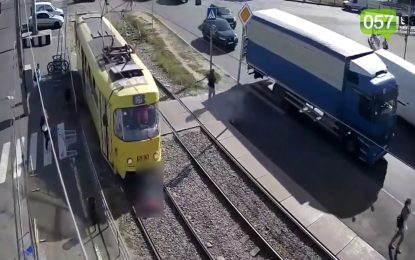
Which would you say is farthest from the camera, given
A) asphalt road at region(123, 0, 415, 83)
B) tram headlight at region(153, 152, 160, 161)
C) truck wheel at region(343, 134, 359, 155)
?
asphalt road at region(123, 0, 415, 83)

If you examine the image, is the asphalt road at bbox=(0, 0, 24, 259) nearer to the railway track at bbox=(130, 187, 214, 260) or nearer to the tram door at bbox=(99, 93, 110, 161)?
the tram door at bbox=(99, 93, 110, 161)

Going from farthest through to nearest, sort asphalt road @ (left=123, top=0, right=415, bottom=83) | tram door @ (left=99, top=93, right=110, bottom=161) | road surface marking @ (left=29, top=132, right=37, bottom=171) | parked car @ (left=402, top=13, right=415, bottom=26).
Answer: parked car @ (left=402, top=13, right=415, bottom=26) < asphalt road @ (left=123, top=0, right=415, bottom=83) < road surface marking @ (left=29, top=132, right=37, bottom=171) < tram door @ (left=99, top=93, right=110, bottom=161)

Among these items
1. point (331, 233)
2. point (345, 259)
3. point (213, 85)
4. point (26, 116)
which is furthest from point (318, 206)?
point (26, 116)

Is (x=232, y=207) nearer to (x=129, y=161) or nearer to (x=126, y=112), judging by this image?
(x=129, y=161)

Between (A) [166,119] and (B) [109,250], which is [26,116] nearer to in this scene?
(A) [166,119]

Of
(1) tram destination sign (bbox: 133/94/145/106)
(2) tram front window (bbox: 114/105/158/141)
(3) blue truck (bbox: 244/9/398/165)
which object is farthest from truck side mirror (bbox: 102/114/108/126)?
(3) blue truck (bbox: 244/9/398/165)

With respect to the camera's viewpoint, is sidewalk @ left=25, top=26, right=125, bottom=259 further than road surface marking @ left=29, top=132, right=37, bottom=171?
No

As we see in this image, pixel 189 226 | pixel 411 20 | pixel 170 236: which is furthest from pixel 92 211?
pixel 411 20
